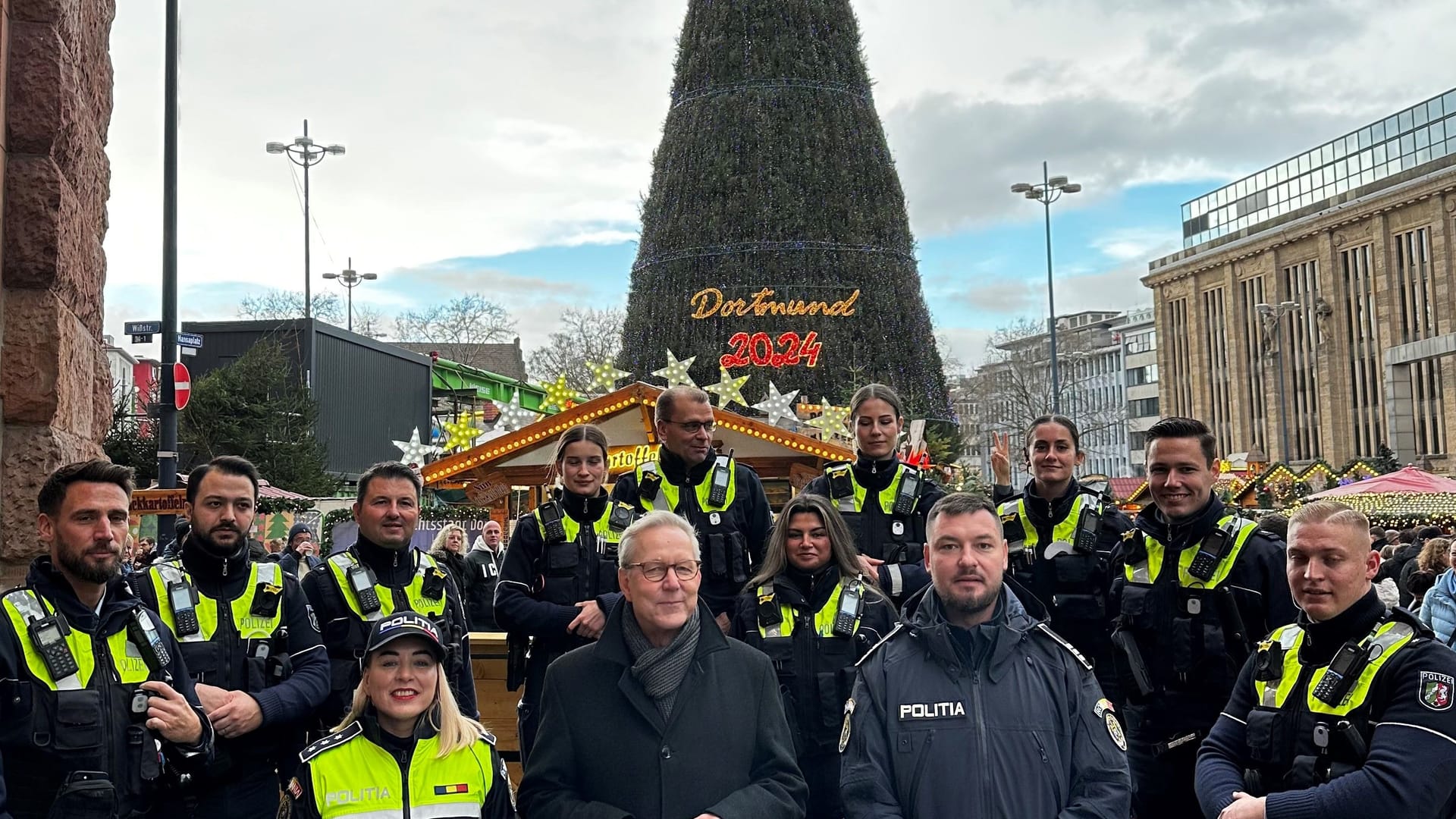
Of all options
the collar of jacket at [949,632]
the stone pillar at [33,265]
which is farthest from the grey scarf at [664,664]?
the stone pillar at [33,265]

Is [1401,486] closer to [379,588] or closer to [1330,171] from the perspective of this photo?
[379,588]

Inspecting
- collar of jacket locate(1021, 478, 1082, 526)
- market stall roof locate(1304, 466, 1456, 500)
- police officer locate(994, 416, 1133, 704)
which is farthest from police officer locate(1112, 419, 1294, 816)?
market stall roof locate(1304, 466, 1456, 500)

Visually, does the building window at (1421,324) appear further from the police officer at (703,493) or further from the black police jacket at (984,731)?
the black police jacket at (984,731)

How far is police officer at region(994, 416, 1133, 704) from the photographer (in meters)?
5.93

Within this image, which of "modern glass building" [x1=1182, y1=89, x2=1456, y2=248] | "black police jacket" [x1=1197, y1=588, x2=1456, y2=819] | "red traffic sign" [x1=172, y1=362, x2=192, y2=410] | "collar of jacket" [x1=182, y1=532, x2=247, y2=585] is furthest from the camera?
"modern glass building" [x1=1182, y1=89, x2=1456, y2=248]

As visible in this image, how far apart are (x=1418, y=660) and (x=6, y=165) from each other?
5440mm

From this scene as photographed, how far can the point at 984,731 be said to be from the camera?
3797mm

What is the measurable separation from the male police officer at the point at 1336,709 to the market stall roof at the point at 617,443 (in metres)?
13.8

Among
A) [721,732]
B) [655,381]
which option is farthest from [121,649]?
[655,381]

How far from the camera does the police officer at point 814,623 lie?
5281 mm

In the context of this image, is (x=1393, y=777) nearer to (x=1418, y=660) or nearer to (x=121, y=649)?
(x=1418, y=660)

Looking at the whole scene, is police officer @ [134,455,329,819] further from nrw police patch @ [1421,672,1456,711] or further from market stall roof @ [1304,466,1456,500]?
market stall roof @ [1304,466,1456,500]

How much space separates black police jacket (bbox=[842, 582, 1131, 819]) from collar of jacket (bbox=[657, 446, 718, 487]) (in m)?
2.29

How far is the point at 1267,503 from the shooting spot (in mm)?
25156
